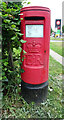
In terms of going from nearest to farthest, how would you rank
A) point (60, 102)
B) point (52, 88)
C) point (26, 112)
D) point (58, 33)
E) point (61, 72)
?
1. point (26, 112)
2. point (60, 102)
3. point (52, 88)
4. point (61, 72)
5. point (58, 33)

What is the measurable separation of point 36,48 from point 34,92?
0.87 metres

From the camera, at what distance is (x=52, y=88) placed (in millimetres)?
2895

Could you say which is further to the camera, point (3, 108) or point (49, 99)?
point (49, 99)

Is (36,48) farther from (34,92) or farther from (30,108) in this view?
(30,108)

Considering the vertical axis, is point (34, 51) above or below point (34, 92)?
above

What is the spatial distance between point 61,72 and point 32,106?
212 centimetres

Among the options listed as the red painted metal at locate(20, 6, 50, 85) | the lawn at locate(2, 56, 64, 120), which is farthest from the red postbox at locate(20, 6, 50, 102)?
the lawn at locate(2, 56, 64, 120)

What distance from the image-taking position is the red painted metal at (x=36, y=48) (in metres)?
1.91

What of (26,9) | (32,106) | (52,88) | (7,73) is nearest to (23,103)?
(32,106)

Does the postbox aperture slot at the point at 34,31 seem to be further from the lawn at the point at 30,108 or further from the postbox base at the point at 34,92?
the lawn at the point at 30,108

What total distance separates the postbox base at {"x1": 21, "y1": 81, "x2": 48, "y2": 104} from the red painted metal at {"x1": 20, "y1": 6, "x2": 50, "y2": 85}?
0.10 metres

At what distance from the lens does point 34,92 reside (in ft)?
7.22

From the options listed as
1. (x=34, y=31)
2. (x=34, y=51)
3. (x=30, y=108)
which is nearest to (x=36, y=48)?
(x=34, y=51)

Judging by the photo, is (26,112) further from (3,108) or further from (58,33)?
(58,33)
